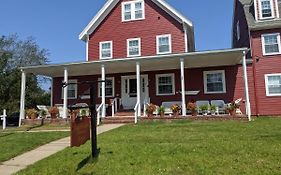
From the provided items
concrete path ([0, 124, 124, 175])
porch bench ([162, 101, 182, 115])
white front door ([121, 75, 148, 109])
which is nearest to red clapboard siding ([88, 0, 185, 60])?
white front door ([121, 75, 148, 109])

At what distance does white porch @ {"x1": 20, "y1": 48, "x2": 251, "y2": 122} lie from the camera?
1623cm

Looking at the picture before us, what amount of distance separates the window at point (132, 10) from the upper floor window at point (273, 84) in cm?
935

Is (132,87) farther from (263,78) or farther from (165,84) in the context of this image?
(263,78)

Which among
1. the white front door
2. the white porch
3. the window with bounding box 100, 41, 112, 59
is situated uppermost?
the window with bounding box 100, 41, 112, 59

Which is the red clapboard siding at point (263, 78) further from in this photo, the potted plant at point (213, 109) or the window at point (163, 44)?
the window at point (163, 44)

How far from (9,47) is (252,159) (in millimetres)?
41650

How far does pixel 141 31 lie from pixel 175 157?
15.3 metres

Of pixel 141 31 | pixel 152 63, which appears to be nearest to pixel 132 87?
pixel 152 63

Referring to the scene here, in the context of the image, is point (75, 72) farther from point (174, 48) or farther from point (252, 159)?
point (252, 159)

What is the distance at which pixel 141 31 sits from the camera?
2144 centimetres

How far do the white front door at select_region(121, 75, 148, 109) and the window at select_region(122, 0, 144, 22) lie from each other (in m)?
4.32

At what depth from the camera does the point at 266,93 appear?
62.5 feet

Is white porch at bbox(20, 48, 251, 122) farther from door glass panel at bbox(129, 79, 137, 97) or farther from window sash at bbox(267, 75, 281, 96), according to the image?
window sash at bbox(267, 75, 281, 96)

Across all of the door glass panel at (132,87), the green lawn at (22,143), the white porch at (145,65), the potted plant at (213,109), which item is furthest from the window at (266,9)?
the green lawn at (22,143)
